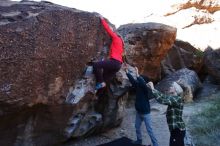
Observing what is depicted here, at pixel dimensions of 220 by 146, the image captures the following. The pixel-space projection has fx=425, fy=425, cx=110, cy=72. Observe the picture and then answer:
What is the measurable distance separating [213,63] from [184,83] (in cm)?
231

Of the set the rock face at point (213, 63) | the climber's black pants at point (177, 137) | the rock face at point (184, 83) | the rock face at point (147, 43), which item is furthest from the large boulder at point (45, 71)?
the rock face at point (213, 63)

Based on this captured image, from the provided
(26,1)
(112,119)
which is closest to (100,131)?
(112,119)

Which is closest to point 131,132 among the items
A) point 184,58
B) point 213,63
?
point 213,63

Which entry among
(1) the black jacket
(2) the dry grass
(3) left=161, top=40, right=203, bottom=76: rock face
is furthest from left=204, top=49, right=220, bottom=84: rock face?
(1) the black jacket

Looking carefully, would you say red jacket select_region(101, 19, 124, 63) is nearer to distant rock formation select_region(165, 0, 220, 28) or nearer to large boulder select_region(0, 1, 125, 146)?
large boulder select_region(0, 1, 125, 146)

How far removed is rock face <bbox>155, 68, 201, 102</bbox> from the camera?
13.8m

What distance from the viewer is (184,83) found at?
14297mm

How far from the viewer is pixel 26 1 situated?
29.2ft

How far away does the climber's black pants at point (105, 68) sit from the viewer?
8.83 metres

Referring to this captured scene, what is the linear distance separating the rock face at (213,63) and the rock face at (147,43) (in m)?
2.50

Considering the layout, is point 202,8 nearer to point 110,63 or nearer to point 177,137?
point 110,63

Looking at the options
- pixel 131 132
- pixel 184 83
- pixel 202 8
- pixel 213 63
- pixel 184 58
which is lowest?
pixel 131 132

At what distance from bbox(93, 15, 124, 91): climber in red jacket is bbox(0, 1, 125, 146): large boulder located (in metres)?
0.15

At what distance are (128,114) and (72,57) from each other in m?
3.68
